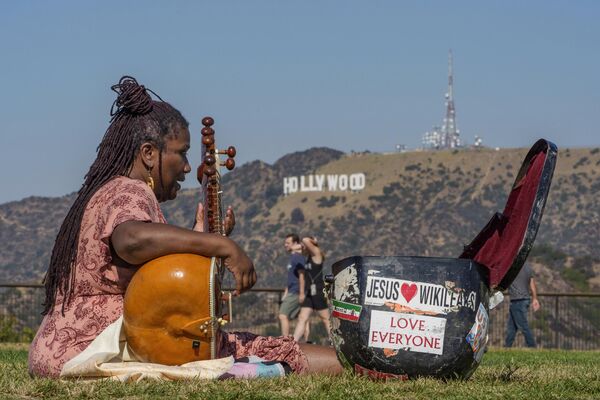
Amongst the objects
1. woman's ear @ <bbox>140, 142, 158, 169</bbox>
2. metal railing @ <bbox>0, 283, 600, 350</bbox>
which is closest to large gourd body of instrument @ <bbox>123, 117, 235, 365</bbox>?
woman's ear @ <bbox>140, 142, 158, 169</bbox>

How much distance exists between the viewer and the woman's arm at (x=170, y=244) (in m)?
5.97

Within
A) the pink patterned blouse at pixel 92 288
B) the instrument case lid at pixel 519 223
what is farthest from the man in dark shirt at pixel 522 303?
the pink patterned blouse at pixel 92 288

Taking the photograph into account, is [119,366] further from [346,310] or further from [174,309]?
[346,310]

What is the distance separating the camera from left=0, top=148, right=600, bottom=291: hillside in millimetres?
126625

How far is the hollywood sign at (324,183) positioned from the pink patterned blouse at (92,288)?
14324 centimetres

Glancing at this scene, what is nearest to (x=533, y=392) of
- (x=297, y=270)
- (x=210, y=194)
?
(x=210, y=194)

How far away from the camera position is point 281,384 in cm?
610

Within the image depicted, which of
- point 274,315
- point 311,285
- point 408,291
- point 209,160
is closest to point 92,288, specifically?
point 209,160

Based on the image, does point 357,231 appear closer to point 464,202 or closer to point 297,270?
point 464,202

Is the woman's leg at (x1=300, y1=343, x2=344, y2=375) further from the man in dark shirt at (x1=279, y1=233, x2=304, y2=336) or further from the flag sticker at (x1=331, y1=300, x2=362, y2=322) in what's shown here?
the man in dark shirt at (x1=279, y1=233, x2=304, y2=336)

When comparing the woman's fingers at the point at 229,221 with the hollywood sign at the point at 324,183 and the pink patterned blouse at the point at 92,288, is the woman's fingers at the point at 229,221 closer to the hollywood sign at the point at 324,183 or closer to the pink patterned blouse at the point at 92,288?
the pink patterned blouse at the point at 92,288

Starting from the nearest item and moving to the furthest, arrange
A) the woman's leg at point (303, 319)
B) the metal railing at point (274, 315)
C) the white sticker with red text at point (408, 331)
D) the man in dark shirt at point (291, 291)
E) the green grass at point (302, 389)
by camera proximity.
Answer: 1. the green grass at point (302, 389)
2. the white sticker with red text at point (408, 331)
3. the woman's leg at point (303, 319)
4. the man in dark shirt at point (291, 291)
5. the metal railing at point (274, 315)

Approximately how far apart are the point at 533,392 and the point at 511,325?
1404cm

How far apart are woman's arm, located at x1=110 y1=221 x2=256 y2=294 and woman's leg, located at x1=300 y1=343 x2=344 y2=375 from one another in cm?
101
